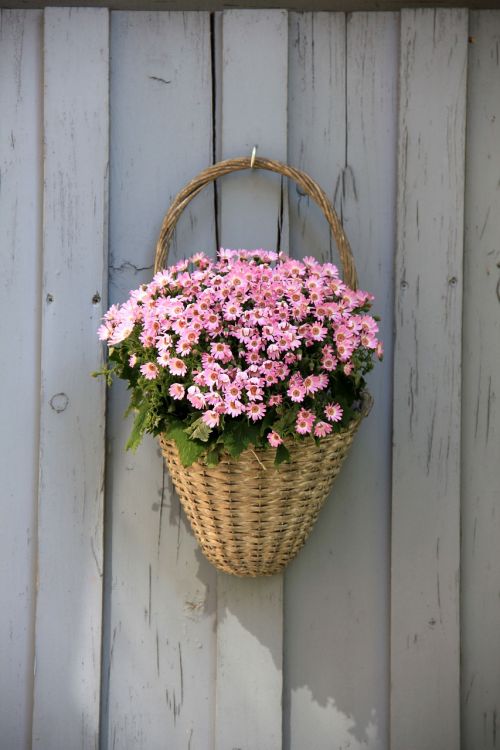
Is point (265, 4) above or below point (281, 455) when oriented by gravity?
above

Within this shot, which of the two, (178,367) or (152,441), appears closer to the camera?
(178,367)

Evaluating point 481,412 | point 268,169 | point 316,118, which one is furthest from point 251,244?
point 481,412

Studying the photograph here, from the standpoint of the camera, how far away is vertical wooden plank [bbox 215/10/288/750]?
71.1 inches

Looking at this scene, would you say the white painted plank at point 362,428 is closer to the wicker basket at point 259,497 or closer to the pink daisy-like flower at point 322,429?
the wicker basket at point 259,497

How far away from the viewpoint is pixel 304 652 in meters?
1.85

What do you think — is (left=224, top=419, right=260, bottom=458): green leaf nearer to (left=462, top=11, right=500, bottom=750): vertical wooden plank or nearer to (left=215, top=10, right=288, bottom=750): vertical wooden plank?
(left=215, top=10, right=288, bottom=750): vertical wooden plank

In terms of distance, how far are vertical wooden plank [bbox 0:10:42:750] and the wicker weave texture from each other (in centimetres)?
48

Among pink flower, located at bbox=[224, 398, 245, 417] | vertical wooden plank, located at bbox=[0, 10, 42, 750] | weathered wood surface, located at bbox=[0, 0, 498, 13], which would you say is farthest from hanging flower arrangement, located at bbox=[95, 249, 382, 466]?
weathered wood surface, located at bbox=[0, 0, 498, 13]

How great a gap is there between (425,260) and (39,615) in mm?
1306

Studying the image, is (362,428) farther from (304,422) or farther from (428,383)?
(304,422)

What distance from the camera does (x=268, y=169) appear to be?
68.4 inches

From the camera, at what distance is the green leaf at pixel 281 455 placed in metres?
1.46

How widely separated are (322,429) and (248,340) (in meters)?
0.23

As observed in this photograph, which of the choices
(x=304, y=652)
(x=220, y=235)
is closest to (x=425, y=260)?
(x=220, y=235)
